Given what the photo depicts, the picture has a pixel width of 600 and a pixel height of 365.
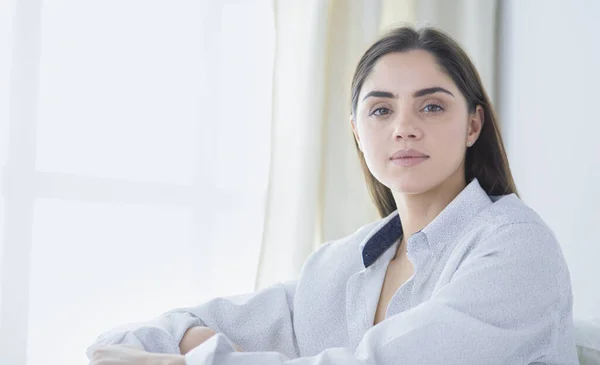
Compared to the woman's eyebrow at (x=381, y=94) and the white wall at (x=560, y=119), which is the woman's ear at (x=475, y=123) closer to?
the woman's eyebrow at (x=381, y=94)

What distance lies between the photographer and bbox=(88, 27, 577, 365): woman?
114 cm

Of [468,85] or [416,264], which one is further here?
[468,85]

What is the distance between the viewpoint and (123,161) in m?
2.16

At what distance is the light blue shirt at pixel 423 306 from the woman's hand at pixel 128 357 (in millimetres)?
64

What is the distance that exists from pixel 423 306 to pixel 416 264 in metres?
0.34

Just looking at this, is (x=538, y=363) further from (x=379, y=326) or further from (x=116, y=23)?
(x=116, y=23)

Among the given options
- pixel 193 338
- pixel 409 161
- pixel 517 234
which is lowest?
pixel 193 338

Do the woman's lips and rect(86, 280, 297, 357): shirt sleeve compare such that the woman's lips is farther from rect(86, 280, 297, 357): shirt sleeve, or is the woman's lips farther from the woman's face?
rect(86, 280, 297, 357): shirt sleeve

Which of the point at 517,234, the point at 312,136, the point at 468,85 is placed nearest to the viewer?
the point at 517,234

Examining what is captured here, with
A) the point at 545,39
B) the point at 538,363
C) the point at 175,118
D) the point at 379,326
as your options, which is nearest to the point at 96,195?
the point at 175,118

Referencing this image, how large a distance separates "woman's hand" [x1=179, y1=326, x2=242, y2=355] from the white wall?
1229 mm

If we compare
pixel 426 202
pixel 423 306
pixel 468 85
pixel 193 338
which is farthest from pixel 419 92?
pixel 193 338

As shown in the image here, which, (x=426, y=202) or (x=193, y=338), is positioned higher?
(x=426, y=202)

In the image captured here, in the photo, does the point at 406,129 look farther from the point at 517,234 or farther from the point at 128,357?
the point at 128,357
